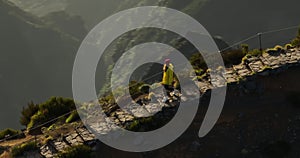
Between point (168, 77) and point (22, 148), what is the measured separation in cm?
843

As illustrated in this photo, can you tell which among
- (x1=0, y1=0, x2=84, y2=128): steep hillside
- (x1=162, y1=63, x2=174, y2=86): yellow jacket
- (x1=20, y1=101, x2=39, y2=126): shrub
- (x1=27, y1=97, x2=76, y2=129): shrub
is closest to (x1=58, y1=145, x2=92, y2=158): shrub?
(x1=27, y1=97, x2=76, y2=129): shrub

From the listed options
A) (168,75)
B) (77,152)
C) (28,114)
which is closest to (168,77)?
(168,75)

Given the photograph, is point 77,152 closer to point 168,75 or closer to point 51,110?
point 51,110

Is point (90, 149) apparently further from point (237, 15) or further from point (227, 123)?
point (237, 15)

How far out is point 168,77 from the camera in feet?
71.8

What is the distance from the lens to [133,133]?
Answer: 2028cm

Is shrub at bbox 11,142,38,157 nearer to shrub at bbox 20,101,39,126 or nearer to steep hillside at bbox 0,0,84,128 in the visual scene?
shrub at bbox 20,101,39,126

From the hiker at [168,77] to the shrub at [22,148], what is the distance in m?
7.55

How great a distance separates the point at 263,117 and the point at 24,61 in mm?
129689

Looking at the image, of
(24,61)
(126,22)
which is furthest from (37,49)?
(126,22)

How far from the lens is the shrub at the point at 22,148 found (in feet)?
65.1

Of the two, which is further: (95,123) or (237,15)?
(237,15)

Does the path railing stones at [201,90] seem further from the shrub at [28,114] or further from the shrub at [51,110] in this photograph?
the shrub at [28,114]

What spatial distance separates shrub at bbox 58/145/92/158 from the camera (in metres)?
19.0
